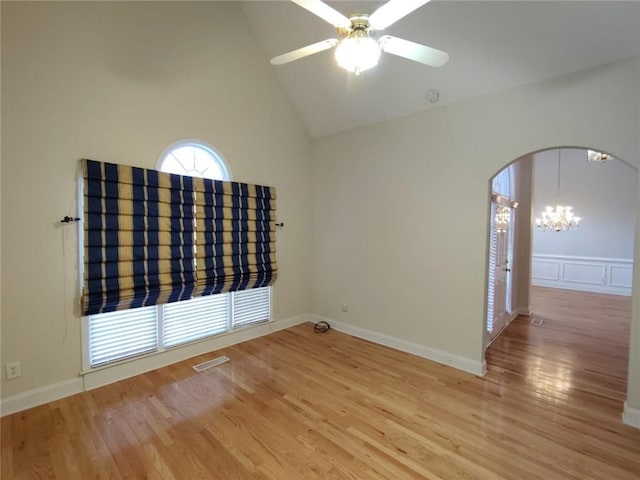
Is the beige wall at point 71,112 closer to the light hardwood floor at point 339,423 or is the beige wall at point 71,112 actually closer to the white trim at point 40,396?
the white trim at point 40,396

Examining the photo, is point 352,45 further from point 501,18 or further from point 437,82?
point 437,82

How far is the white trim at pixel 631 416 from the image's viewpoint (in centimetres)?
231

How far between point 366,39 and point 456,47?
147 cm

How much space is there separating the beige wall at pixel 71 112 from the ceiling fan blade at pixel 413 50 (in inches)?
91.7

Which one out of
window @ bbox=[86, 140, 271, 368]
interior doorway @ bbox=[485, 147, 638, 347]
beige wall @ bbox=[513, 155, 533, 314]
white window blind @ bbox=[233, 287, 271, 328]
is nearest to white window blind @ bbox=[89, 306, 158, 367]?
window @ bbox=[86, 140, 271, 368]

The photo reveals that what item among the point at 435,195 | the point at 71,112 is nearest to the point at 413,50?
the point at 435,195

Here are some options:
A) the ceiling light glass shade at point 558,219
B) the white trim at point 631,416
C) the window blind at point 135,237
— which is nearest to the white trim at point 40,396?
the window blind at point 135,237

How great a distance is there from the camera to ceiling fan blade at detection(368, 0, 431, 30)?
61.3 inches

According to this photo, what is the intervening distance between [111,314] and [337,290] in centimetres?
272

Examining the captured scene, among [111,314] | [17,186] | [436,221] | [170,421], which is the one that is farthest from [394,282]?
[17,186]

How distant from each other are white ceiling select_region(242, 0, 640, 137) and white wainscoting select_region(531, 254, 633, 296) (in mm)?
6316

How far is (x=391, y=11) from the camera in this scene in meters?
1.65

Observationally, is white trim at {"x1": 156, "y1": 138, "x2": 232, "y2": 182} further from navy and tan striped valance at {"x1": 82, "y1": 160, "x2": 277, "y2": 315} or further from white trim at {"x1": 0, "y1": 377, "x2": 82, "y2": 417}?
white trim at {"x1": 0, "y1": 377, "x2": 82, "y2": 417}

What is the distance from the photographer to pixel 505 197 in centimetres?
421
